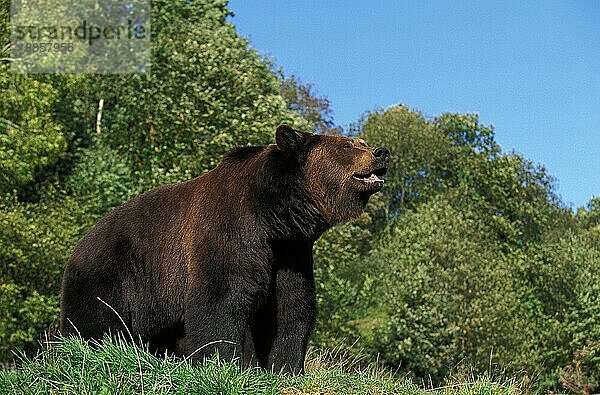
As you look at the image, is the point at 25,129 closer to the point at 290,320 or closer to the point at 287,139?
the point at 287,139

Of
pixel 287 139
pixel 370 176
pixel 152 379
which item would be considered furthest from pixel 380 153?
pixel 152 379

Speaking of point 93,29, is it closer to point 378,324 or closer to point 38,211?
point 38,211

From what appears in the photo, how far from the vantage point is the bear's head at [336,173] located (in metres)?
6.41

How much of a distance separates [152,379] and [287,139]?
2012 mm

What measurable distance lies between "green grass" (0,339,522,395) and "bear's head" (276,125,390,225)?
3.97ft

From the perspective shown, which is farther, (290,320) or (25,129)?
(25,129)

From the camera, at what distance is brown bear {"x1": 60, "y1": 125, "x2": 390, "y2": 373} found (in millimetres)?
6254

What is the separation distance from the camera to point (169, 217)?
22.6 feet

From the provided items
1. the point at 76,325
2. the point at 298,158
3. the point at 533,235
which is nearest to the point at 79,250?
the point at 76,325

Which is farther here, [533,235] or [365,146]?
[533,235]

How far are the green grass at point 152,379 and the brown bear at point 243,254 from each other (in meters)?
0.46

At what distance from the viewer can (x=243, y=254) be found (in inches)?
247

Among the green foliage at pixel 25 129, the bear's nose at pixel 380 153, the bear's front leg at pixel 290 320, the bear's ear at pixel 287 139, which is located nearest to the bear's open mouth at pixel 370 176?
the bear's nose at pixel 380 153

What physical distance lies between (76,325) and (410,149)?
124 ft
